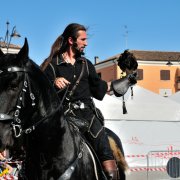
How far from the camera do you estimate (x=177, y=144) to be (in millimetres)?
18453

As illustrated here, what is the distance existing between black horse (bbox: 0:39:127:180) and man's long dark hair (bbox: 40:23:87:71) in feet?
2.70

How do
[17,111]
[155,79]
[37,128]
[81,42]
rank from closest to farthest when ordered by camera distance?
[17,111] < [37,128] < [81,42] < [155,79]

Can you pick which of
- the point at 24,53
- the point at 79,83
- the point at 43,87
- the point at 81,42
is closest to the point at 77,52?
the point at 81,42

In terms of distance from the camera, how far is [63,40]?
504 centimetres

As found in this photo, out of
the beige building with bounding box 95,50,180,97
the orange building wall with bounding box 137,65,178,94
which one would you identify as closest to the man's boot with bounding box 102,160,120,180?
the beige building with bounding box 95,50,180,97

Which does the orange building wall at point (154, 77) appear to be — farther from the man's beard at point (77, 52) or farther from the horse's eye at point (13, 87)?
the horse's eye at point (13, 87)

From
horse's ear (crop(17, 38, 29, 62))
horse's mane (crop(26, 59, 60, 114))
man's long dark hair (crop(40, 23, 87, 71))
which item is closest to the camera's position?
horse's ear (crop(17, 38, 29, 62))

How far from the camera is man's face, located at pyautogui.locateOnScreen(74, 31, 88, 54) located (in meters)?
4.96

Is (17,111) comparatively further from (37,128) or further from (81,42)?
(81,42)

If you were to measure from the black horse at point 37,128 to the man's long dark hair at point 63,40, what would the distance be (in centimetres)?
82

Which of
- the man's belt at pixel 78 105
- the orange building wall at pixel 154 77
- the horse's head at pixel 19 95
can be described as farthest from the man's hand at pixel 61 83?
the orange building wall at pixel 154 77

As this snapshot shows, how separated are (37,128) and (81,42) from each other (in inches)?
51.6

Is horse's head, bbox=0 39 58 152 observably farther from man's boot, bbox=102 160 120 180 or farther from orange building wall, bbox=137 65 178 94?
orange building wall, bbox=137 65 178 94

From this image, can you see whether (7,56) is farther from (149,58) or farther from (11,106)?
(149,58)
